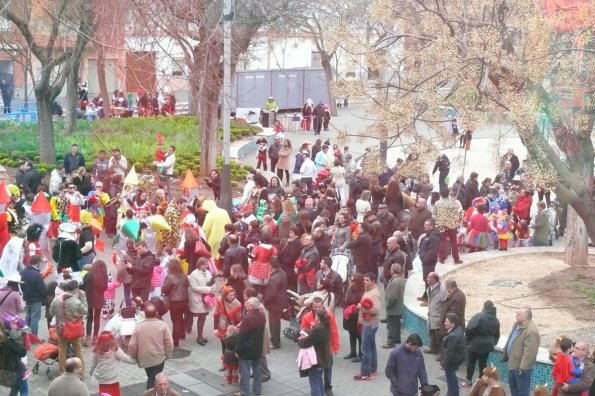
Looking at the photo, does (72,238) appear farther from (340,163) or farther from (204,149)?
(204,149)

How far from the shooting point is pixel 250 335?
11.9m

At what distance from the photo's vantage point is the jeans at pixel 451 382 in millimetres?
12062

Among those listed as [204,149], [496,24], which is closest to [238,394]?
[496,24]

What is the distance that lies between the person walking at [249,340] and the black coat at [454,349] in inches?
88.5

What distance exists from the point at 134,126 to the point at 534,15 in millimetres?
20267

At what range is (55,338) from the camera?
12422 millimetres

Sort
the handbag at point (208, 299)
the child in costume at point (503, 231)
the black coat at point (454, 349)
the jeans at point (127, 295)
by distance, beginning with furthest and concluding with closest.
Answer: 1. the child in costume at point (503, 231)
2. the jeans at point (127, 295)
3. the handbag at point (208, 299)
4. the black coat at point (454, 349)

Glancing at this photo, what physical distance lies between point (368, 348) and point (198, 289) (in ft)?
8.49

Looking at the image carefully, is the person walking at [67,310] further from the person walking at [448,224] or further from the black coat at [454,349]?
the person walking at [448,224]

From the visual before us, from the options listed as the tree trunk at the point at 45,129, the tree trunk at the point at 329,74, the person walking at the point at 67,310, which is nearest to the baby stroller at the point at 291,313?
the person walking at the point at 67,310

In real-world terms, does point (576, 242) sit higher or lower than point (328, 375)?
higher

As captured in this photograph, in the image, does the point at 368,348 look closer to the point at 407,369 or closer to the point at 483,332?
the point at 483,332

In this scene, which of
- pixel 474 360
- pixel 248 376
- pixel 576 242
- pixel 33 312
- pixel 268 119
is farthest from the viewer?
pixel 268 119

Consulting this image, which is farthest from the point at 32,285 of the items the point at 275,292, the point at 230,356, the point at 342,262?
the point at 342,262
